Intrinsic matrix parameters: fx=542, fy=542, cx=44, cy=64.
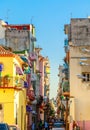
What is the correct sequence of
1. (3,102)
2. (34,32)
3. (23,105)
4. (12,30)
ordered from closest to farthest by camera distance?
(3,102)
(23,105)
(12,30)
(34,32)

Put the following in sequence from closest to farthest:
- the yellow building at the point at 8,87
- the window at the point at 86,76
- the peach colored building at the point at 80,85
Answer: the yellow building at the point at 8,87 < the peach colored building at the point at 80,85 < the window at the point at 86,76

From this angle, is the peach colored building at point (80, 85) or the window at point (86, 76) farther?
the window at point (86, 76)

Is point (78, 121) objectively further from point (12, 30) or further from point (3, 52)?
point (12, 30)

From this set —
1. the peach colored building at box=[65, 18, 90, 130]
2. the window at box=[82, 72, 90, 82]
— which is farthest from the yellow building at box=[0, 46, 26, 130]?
the window at box=[82, 72, 90, 82]

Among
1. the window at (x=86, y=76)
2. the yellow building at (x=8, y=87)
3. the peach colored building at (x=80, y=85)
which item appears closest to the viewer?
the yellow building at (x=8, y=87)

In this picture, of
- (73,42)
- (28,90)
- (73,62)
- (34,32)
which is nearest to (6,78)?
(73,62)

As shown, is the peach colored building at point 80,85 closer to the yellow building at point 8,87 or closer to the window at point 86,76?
the window at point 86,76

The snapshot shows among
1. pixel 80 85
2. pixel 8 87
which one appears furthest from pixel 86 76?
pixel 8 87

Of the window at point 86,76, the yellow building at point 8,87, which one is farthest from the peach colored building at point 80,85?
the yellow building at point 8,87

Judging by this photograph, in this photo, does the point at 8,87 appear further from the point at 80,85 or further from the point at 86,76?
the point at 86,76

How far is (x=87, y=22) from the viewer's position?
62.8 meters

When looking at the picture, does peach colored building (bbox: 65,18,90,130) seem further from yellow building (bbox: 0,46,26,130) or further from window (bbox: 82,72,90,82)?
yellow building (bbox: 0,46,26,130)

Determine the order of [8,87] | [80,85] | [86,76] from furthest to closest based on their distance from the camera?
[86,76] → [80,85] → [8,87]

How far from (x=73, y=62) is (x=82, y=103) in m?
4.31
